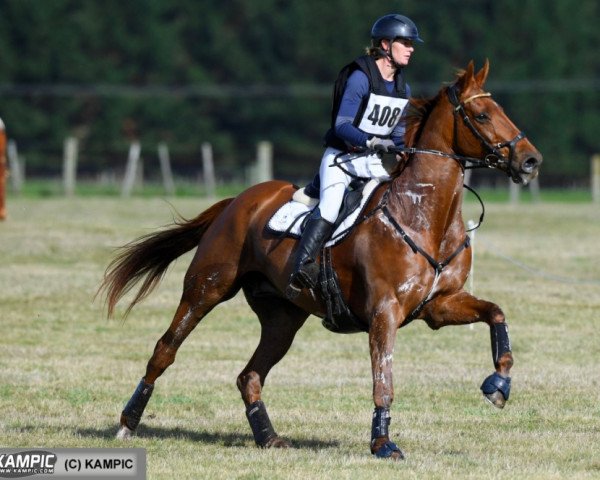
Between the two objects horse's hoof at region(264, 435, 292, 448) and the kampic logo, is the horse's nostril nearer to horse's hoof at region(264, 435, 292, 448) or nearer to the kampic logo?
horse's hoof at region(264, 435, 292, 448)

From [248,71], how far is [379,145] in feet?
196

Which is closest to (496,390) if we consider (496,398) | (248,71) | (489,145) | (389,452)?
(496,398)

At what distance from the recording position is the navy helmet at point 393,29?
30.3ft

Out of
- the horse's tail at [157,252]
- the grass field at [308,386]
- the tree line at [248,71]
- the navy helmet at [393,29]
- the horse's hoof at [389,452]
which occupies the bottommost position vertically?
the tree line at [248,71]

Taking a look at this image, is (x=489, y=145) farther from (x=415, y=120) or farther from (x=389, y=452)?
(x=389, y=452)

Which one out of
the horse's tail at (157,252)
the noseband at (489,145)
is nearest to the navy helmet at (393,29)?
the noseband at (489,145)

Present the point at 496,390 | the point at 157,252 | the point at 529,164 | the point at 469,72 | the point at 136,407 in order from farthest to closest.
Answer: the point at 157,252, the point at 136,407, the point at 469,72, the point at 529,164, the point at 496,390

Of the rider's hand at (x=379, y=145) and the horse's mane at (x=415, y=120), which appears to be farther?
the horse's mane at (x=415, y=120)

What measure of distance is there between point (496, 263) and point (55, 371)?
11.5 m

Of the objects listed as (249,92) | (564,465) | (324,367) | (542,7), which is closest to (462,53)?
(542,7)

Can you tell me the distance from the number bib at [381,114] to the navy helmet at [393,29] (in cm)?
41

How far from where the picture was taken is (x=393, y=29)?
927 cm

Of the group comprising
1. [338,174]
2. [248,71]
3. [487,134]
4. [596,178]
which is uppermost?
[487,134]

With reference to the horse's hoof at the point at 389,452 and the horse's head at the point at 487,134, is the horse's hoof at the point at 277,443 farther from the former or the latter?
the horse's head at the point at 487,134
